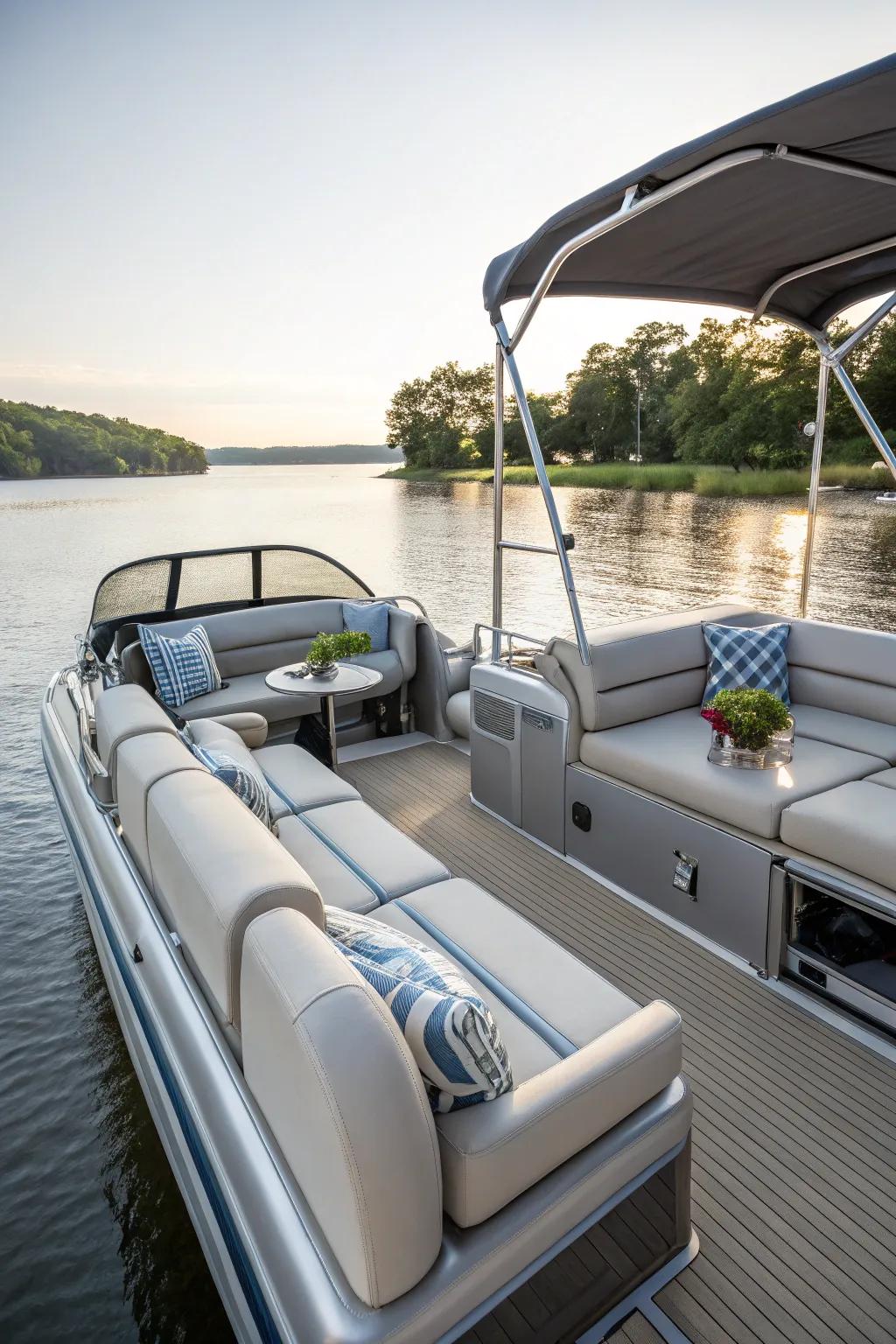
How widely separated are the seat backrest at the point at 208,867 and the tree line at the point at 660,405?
14.0m

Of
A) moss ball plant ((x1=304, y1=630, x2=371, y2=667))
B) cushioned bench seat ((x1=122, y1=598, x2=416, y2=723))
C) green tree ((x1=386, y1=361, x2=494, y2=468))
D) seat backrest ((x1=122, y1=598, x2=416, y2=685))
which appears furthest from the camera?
green tree ((x1=386, y1=361, x2=494, y2=468))

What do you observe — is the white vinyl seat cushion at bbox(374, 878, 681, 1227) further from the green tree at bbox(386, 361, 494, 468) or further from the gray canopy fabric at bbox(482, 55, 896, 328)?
the green tree at bbox(386, 361, 494, 468)

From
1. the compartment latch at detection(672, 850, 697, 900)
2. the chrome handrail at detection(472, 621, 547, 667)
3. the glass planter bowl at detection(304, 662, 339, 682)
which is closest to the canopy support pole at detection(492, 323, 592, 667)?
the chrome handrail at detection(472, 621, 547, 667)

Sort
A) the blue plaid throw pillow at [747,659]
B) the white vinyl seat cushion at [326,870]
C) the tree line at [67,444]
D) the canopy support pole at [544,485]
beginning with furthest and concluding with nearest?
the tree line at [67,444], the blue plaid throw pillow at [747,659], the canopy support pole at [544,485], the white vinyl seat cushion at [326,870]

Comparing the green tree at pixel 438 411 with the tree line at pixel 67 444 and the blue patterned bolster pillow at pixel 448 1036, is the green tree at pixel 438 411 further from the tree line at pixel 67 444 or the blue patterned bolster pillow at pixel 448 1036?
the blue patterned bolster pillow at pixel 448 1036

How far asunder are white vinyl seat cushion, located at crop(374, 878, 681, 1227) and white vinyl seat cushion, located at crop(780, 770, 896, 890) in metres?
0.81

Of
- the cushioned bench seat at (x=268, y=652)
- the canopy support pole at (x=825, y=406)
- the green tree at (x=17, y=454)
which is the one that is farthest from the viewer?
the green tree at (x=17, y=454)

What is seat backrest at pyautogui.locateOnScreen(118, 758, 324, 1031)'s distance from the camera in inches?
48.4

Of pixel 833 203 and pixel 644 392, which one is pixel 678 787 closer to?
pixel 833 203

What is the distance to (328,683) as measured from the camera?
3.41 metres

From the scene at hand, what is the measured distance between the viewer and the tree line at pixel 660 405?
1639 centimetres

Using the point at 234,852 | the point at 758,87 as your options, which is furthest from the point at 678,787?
the point at 758,87

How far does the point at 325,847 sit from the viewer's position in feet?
7.29

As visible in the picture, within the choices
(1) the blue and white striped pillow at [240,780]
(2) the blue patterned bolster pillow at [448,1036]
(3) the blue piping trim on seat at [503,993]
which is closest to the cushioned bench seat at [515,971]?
(3) the blue piping trim on seat at [503,993]
